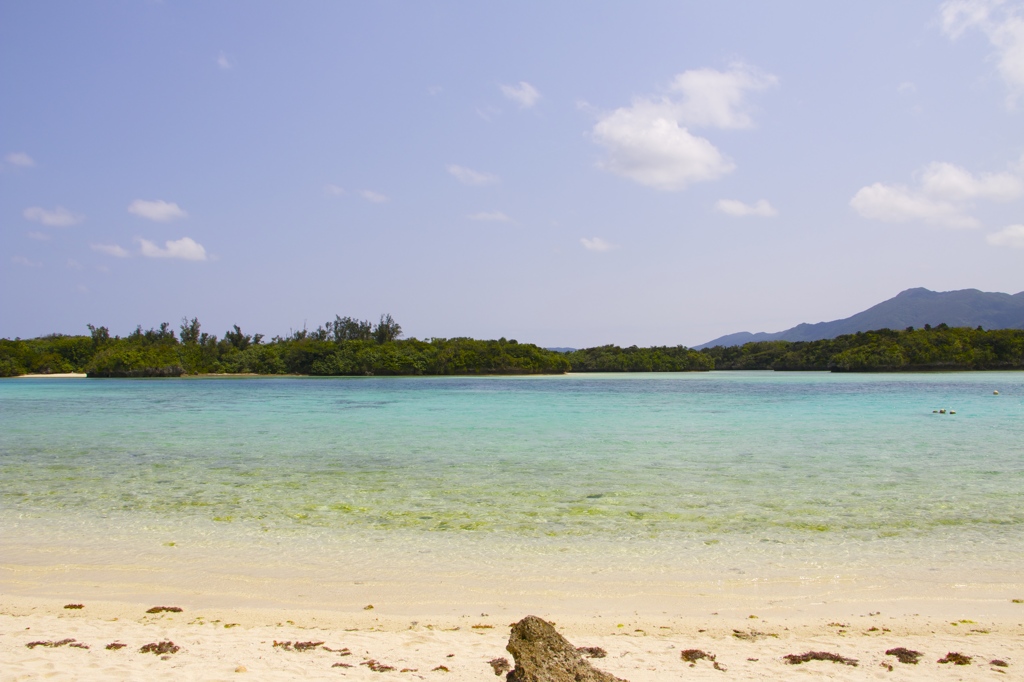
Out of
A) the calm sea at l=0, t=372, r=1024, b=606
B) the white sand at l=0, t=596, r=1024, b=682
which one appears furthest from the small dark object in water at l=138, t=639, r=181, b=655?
the calm sea at l=0, t=372, r=1024, b=606

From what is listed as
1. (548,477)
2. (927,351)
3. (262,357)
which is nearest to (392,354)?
(262,357)

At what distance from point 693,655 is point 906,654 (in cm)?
151

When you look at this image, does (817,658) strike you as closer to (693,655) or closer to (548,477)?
(693,655)

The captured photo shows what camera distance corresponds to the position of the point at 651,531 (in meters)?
8.41

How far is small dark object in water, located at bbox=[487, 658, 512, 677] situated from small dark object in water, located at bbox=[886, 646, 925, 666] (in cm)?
274

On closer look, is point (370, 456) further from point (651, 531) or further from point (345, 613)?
point (345, 613)

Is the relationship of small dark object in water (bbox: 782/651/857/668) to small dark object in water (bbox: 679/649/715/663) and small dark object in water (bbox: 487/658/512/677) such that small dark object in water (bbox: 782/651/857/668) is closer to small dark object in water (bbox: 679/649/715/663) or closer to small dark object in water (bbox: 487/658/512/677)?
small dark object in water (bbox: 679/649/715/663)

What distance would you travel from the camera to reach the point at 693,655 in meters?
4.47

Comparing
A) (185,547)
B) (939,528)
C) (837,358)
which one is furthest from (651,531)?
(837,358)

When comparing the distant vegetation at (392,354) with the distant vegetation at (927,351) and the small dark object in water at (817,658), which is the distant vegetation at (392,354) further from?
the small dark object in water at (817,658)

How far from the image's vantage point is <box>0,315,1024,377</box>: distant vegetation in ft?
342

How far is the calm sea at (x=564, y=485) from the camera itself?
8172 millimetres

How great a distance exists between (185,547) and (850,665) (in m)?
7.19

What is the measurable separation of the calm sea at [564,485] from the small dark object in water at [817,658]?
2.27m
